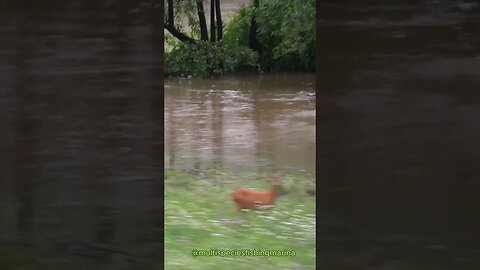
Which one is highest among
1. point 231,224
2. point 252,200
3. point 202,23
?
point 202,23

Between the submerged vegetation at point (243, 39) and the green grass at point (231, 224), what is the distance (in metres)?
16.0

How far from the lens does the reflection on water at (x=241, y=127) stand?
34.5 ft

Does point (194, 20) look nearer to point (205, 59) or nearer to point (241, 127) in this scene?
point (205, 59)

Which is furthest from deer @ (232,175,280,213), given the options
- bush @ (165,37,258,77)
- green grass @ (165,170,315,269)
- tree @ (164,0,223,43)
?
tree @ (164,0,223,43)

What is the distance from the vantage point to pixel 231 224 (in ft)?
22.3

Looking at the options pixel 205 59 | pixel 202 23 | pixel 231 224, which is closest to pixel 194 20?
pixel 202 23

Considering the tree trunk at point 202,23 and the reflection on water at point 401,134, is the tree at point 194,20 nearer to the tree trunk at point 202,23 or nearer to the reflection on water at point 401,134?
the tree trunk at point 202,23

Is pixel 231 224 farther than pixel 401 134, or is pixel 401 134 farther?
pixel 231 224

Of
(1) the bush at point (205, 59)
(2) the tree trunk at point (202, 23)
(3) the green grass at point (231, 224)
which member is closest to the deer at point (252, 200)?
(3) the green grass at point (231, 224)

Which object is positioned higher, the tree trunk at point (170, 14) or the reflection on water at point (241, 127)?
the tree trunk at point (170, 14)

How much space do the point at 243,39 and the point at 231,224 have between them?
83.5 feet

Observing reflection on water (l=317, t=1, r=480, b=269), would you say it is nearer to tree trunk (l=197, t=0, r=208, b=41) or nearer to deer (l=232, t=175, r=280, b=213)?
deer (l=232, t=175, r=280, b=213)

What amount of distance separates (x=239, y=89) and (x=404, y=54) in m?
18.0
